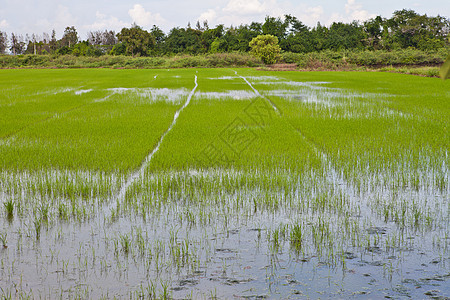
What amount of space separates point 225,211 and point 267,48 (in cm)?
4333

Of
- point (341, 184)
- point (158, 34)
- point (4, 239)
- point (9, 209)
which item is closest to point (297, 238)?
point (341, 184)

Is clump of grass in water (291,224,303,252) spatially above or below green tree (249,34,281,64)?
below

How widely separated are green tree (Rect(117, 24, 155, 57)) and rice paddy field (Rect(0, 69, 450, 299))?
53635 millimetres

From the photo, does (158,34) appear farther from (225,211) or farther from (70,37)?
(225,211)

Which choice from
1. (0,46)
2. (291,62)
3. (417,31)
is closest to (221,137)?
(291,62)

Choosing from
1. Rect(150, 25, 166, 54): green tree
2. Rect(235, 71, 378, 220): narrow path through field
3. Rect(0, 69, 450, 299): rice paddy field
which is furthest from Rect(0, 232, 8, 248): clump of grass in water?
Rect(150, 25, 166, 54): green tree

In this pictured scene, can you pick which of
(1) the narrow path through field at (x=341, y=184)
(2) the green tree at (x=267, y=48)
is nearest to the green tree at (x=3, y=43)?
(2) the green tree at (x=267, y=48)

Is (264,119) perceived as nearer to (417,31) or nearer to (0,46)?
(417,31)

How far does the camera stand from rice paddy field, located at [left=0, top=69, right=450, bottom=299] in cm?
319

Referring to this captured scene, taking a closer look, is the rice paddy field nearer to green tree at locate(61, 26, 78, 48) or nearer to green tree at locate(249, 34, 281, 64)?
green tree at locate(249, 34, 281, 64)

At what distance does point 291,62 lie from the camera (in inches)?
1896

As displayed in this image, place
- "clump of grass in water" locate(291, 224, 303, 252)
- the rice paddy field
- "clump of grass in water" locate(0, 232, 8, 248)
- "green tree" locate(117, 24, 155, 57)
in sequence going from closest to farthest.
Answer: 1. the rice paddy field
2. "clump of grass in water" locate(291, 224, 303, 252)
3. "clump of grass in water" locate(0, 232, 8, 248)
4. "green tree" locate(117, 24, 155, 57)

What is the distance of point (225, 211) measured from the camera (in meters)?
4.71

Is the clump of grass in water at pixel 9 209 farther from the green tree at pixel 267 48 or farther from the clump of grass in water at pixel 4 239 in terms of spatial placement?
the green tree at pixel 267 48
